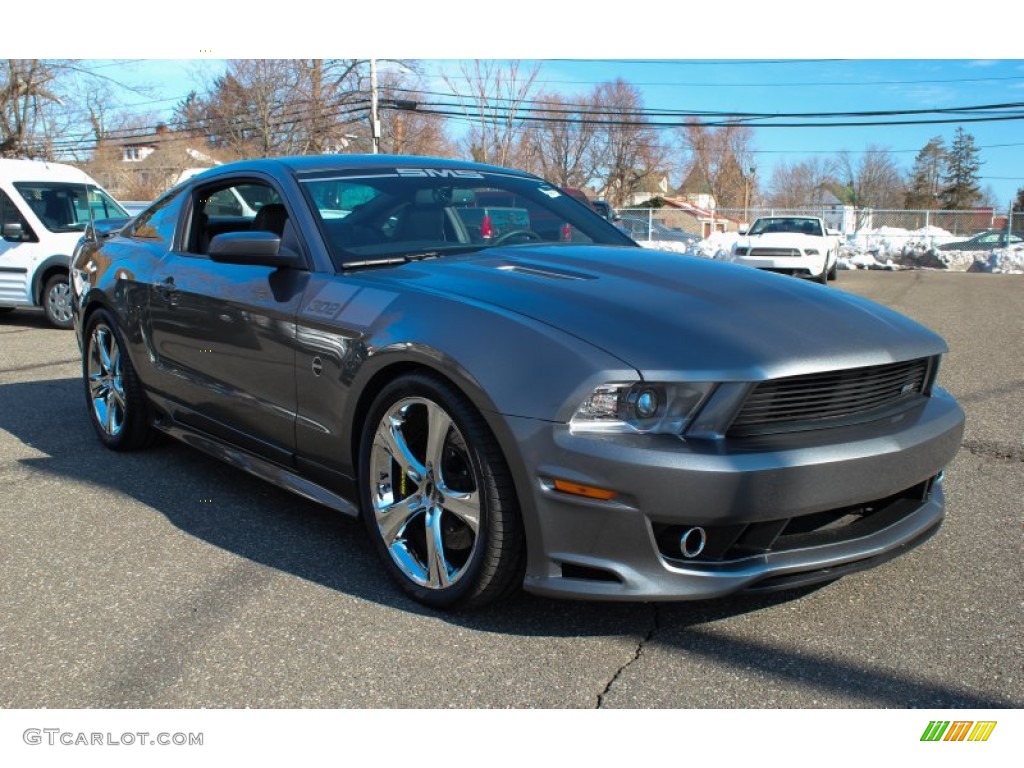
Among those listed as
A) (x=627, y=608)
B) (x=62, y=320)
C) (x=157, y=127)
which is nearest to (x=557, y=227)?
(x=627, y=608)

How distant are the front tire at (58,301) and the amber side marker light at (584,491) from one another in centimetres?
954

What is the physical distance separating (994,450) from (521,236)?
9.43 ft

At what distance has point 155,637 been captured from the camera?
283cm

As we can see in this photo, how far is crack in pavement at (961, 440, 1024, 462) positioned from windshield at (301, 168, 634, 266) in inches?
89.3

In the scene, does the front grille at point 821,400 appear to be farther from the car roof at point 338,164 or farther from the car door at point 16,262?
the car door at point 16,262

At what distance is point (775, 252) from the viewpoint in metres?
17.4

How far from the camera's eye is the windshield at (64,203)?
428 inches

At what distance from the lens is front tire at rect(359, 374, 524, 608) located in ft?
8.79

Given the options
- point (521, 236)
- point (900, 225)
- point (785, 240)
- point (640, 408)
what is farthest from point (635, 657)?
point (900, 225)

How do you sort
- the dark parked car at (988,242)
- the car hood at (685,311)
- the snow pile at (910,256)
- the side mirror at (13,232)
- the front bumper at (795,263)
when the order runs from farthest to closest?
the dark parked car at (988,242)
the snow pile at (910,256)
the front bumper at (795,263)
the side mirror at (13,232)
the car hood at (685,311)

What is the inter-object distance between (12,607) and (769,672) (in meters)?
2.51

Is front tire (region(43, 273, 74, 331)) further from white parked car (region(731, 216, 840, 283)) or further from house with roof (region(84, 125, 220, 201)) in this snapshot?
house with roof (region(84, 125, 220, 201))

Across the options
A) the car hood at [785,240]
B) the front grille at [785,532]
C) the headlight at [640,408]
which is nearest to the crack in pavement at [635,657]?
the front grille at [785,532]

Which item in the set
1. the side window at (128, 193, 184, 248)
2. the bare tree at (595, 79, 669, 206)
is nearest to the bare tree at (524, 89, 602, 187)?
the bare tree at (595, 79, 669, 206)
